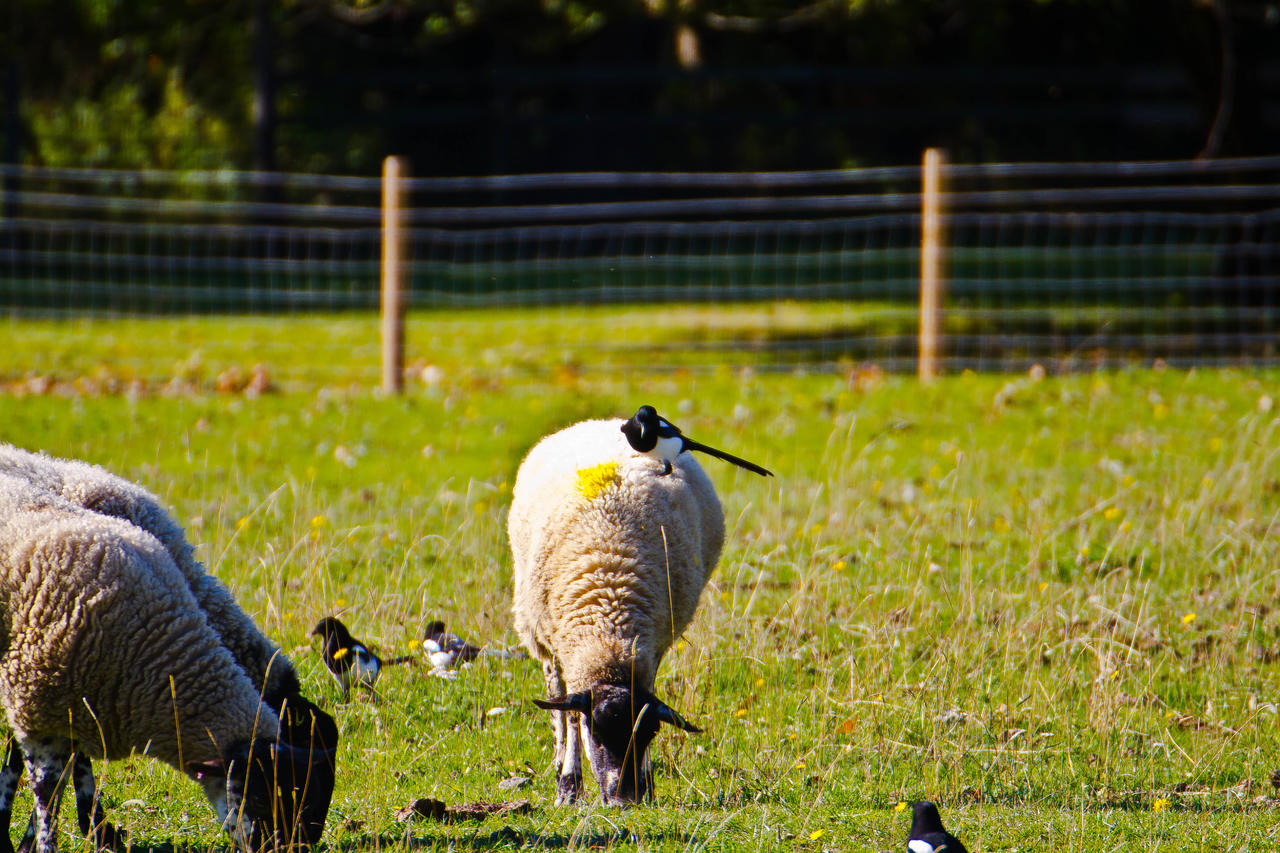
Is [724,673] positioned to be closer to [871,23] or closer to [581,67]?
[871,23]

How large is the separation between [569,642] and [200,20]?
21.5 m

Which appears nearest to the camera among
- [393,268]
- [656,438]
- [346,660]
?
[656,438]

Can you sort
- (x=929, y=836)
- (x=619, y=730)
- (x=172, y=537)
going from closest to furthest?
(x=929, y=836) < (x=619, y=730) < (x=172, y=537)

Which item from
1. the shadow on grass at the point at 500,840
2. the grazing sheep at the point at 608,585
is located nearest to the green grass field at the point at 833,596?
the shadow on grass at the point at 500,840

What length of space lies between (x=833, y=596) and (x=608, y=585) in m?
1.96

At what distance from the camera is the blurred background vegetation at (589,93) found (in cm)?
2217

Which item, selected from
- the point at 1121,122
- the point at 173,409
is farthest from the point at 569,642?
the point at 1121,122

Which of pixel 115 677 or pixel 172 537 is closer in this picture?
pixel 115 677

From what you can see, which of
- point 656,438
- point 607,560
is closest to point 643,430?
point 656,438

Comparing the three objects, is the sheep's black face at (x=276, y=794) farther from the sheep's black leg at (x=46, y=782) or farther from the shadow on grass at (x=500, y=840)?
the sheep's black leg at (x=46, y=782)

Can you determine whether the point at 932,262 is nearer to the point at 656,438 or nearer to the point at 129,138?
the point at 656,438

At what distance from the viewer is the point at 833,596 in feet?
20.8

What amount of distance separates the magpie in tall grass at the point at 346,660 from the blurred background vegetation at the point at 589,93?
17.0m

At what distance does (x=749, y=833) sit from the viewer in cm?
416
